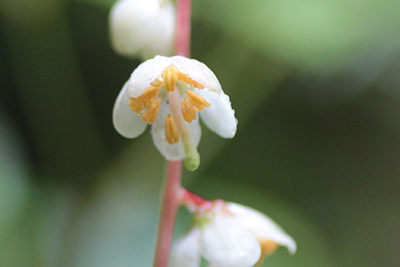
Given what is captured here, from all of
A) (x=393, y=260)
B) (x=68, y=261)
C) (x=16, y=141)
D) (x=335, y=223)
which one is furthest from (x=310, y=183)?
(x=16, y=141)

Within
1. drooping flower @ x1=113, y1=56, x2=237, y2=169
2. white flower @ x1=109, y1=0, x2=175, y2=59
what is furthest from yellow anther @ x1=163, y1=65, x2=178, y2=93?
white flower @ x1=109, y1=0, x2=175, y2=59

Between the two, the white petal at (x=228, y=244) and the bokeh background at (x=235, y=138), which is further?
the bokeh background at (x=235, y=138)

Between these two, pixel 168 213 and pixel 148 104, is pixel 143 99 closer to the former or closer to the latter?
pixel 148 104

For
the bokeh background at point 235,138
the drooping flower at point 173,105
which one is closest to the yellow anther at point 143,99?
the drooping flower at point 173,105

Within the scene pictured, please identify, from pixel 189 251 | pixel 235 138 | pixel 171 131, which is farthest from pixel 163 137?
pixel 235 138

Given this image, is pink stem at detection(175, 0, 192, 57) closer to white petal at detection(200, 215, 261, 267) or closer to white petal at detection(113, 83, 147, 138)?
white petal at detection(113, 83, 147, 138)

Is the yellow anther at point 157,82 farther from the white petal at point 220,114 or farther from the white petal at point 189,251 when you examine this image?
the white petal at point 189,251
